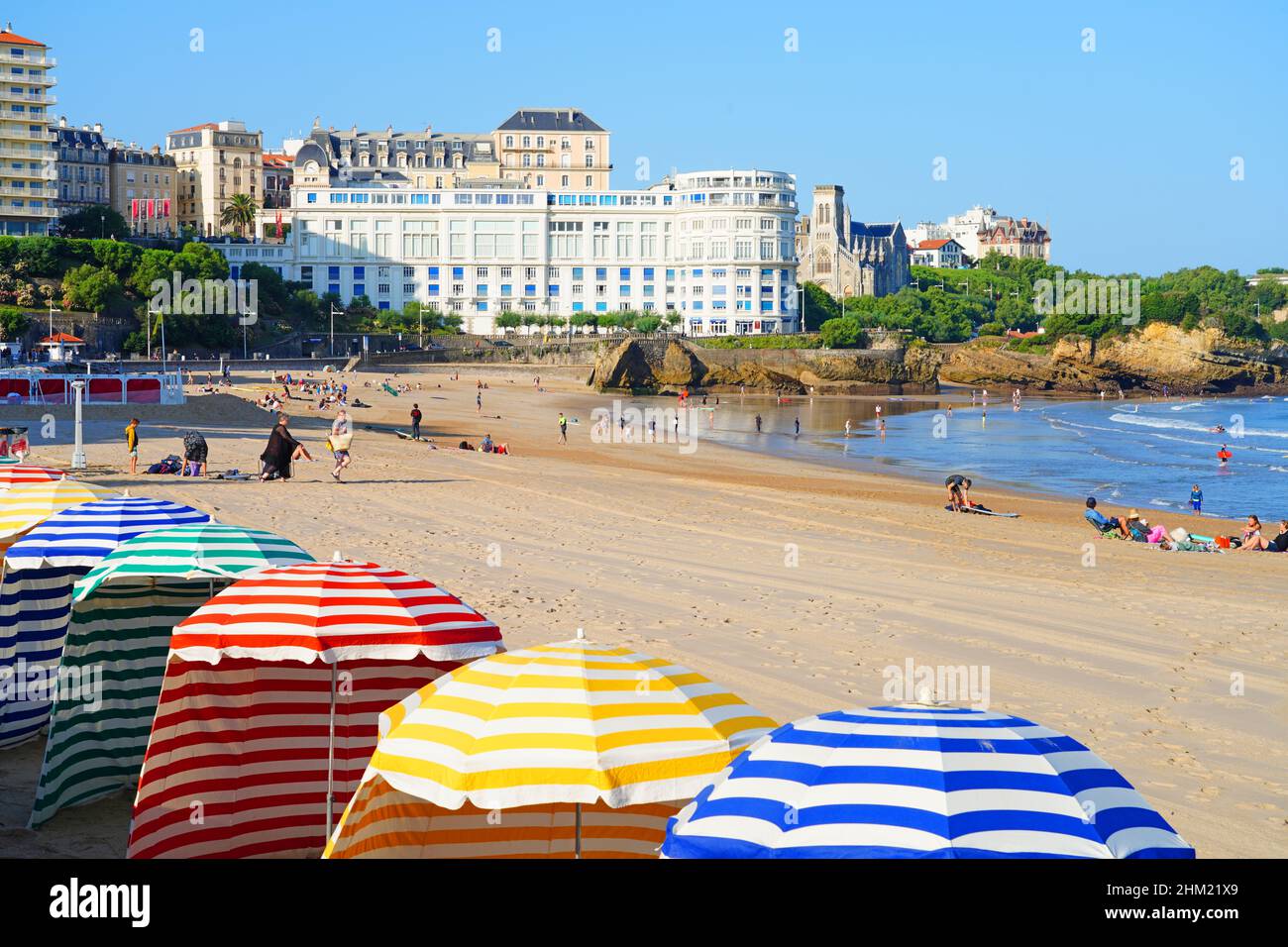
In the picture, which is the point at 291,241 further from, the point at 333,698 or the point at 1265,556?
the point at 333,698

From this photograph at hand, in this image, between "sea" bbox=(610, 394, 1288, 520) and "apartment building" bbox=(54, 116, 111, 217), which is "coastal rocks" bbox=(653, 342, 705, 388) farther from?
"apartment building" bbox=(54, 116, 111, 217)

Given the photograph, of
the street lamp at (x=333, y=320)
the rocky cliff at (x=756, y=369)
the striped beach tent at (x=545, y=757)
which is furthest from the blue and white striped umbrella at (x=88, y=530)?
the street lamp at (x=333, y=320)

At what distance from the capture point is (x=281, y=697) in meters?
7.51

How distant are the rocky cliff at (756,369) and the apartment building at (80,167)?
54919 mm

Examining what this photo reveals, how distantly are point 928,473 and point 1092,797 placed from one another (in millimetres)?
35788

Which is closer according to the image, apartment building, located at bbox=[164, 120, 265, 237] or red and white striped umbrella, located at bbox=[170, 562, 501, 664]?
red and white striped umbrella, located at bbox=[170, 562, 501, 664]

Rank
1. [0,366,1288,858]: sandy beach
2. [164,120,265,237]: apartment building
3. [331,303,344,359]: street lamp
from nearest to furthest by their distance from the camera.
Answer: [0,366,1288,858]: sandy beach < [331,303,344,359]: street lamp < [164,120,265,237]: apartment building

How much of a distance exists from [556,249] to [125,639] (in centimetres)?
11049

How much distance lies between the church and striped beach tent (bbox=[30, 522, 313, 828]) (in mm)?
165035

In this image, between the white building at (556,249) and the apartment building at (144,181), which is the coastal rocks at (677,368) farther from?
the apartment building at (144,181)

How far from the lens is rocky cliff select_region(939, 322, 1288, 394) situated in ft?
342

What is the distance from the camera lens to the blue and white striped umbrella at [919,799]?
4449mm

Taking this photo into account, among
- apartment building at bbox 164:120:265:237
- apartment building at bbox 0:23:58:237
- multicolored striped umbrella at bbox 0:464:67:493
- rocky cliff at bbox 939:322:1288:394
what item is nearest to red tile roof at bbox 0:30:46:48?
apartment building at bbox 0:23:58:237
